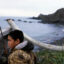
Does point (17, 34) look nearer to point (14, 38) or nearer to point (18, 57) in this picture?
point (14, 38)

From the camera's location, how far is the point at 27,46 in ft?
14.7

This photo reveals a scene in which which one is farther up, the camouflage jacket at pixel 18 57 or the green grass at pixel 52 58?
the camouflage jacket at pixel 18 57

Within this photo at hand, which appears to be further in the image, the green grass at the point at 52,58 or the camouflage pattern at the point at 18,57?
the green grass at the point at 52,58

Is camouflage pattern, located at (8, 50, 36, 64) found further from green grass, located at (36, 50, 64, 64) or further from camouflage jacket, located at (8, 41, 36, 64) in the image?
green grass, located at (36, 50, 64, 64)

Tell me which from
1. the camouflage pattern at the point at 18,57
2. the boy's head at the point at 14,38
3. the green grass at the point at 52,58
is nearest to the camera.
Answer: the camouflage pattern at the point at 18,57

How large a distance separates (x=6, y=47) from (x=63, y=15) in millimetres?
95081

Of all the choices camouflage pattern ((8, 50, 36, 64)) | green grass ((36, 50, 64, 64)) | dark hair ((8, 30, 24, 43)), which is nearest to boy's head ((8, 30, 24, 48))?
dark hair ((8, 30, 24, 43))

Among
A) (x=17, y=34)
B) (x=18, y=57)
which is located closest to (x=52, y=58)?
(x=17, y=34)

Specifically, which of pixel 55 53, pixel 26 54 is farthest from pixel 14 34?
pixel 55 53

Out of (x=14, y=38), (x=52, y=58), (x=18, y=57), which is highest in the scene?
(x=14, y=38)

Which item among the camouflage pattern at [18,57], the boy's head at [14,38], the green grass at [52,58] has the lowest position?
the green grass at [52,58]

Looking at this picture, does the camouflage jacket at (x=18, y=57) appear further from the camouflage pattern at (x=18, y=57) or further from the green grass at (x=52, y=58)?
the green grass at (x=52, y=58)

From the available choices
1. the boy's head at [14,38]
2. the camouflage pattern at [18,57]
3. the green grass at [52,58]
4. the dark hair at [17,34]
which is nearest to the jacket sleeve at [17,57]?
the camouflage pattern at [18,57]

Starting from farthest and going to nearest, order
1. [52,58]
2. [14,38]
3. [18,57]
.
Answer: [52,58] → [14,38] → [18,57]
